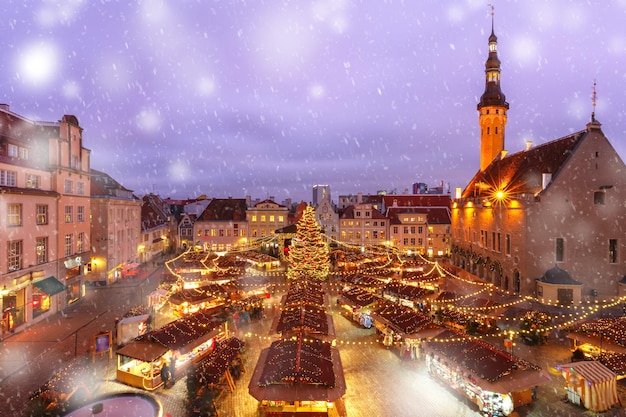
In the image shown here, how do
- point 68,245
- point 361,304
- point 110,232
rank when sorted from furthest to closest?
point 110,232, point 68,245, point 361,304

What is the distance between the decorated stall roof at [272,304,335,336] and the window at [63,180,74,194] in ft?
66.5

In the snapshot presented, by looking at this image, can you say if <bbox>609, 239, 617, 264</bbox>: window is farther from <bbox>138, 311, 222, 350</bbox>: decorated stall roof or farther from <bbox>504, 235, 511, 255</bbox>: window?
<bbox>138, 311, 222, 350</bbox>: decorated stall roof

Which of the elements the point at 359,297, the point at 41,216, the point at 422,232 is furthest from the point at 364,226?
the point at 41,216

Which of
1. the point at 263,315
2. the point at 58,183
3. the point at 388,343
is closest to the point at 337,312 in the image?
the point at 263,315

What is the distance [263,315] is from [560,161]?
28367 mm

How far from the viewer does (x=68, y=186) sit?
29.4 meters

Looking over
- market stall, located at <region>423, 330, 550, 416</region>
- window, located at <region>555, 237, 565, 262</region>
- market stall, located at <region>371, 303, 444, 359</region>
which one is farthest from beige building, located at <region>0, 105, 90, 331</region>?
window, located at <region>555, 237, 565, 262</region>

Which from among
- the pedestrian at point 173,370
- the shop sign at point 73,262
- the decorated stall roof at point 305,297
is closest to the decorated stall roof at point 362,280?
the decorated stall roof at point 305,297

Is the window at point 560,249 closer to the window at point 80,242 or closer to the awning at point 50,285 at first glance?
the awning at point 50,285

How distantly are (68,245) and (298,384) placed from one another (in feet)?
82.8

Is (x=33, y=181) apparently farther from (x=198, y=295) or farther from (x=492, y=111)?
(x=492, y=111)

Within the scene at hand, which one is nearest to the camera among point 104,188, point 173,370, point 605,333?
point 173,370

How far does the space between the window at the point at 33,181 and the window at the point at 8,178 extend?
58.3 inches

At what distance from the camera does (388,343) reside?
68.4 feet
